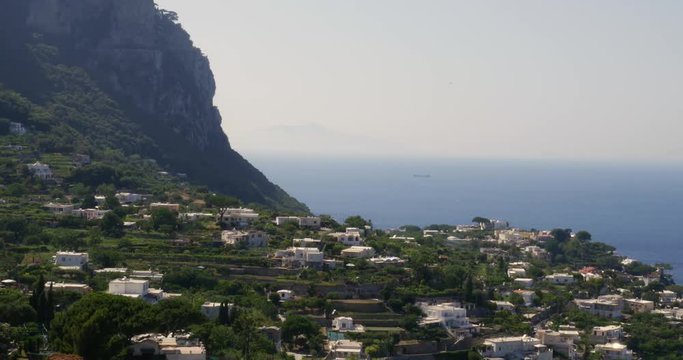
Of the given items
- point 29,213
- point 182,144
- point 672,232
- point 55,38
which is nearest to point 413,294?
point 29,213

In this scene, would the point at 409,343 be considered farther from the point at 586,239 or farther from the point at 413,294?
the point at 586,239

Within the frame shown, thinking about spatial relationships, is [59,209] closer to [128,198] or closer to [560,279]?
[128,198]

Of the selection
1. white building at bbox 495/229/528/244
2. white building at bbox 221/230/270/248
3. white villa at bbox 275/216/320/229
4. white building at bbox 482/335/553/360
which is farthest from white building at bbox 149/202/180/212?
white building at bbox 495/229/528/244

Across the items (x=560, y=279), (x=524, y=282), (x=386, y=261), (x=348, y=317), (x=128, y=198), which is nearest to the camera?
(x=348, y=317)

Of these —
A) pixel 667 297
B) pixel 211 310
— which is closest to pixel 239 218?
pixel 211 310

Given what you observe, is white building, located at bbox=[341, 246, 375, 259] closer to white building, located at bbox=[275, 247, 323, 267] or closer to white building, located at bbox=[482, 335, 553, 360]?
white building, located at bbox=[275, 247, 323, 267]

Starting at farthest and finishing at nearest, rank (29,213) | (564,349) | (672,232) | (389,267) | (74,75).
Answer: (672,232)
(74,75)
(29,213)
(389,267)
(564,349)
